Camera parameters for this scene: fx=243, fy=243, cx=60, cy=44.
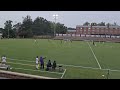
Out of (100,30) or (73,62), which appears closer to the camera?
(73,62)

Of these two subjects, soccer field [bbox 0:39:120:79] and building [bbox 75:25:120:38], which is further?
building [bbox 75:25:120:38]

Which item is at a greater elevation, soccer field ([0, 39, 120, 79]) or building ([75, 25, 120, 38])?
building ([75, 25, 120, 38])

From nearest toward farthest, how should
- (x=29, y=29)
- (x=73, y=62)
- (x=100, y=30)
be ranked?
1. (x=73, y=62)
2. (x=29, y=29)
3. (x=100, y=30)

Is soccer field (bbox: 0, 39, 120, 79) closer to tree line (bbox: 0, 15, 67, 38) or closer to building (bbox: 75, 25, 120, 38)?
tree line (bbox: 0, 15, 67, 38)

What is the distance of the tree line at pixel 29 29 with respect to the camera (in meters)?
70.9

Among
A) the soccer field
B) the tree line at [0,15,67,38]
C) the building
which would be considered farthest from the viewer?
the building

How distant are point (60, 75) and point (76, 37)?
5864 cm

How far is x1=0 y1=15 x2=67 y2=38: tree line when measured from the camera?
70.9 meters

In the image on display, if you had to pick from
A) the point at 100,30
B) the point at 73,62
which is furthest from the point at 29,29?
the point at 73,62

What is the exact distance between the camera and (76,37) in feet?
231

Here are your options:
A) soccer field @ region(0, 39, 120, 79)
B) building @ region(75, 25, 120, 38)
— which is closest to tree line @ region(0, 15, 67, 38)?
building @ region(75, 25, 120, 38)

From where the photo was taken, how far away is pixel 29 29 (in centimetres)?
7319

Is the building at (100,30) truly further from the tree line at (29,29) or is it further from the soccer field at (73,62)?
the soccer field at (73,62)

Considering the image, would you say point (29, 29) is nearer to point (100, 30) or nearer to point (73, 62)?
point (100, 30)
